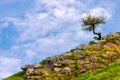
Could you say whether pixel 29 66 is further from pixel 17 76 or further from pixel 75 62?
pixel 75 62

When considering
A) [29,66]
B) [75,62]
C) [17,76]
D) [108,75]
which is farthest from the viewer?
[17,76]

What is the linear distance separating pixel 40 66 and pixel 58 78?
16.7 ft

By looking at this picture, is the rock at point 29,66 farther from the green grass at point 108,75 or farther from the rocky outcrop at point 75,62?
the green grass at point 108,75

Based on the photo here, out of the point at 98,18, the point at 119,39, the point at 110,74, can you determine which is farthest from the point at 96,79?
the point at 98,18

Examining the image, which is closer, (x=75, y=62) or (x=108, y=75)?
(x=108, y=75)

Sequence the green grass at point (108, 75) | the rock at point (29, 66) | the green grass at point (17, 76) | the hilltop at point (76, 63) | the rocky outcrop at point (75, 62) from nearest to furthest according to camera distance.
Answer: the green grass at point (108, 75)
the hilltop at point (76, 63)
the rocky outcrop at point (75, 62)
the rock at point (29, 66)
the green grass at point (17, 76)

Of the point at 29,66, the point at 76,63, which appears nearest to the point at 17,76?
the point at 29,66

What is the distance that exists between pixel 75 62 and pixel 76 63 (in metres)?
0.33

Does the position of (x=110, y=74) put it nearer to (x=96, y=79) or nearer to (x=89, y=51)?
(x=96, y=79)

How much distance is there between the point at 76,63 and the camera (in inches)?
2665

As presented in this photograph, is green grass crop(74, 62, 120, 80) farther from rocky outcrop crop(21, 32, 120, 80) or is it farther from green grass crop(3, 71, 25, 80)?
green grass crop(3, 71, 25, 80)

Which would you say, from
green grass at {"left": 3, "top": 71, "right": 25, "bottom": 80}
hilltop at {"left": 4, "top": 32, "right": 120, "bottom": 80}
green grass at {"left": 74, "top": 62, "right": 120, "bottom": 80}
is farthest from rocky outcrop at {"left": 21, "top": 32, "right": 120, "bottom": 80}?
green grass at {"left": 74, "top": 62, "right": 120, "bottom": 80}

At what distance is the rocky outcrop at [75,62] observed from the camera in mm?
66375

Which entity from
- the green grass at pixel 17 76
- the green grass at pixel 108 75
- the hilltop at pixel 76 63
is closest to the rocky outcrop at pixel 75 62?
the hilltop at pixel 76 63
